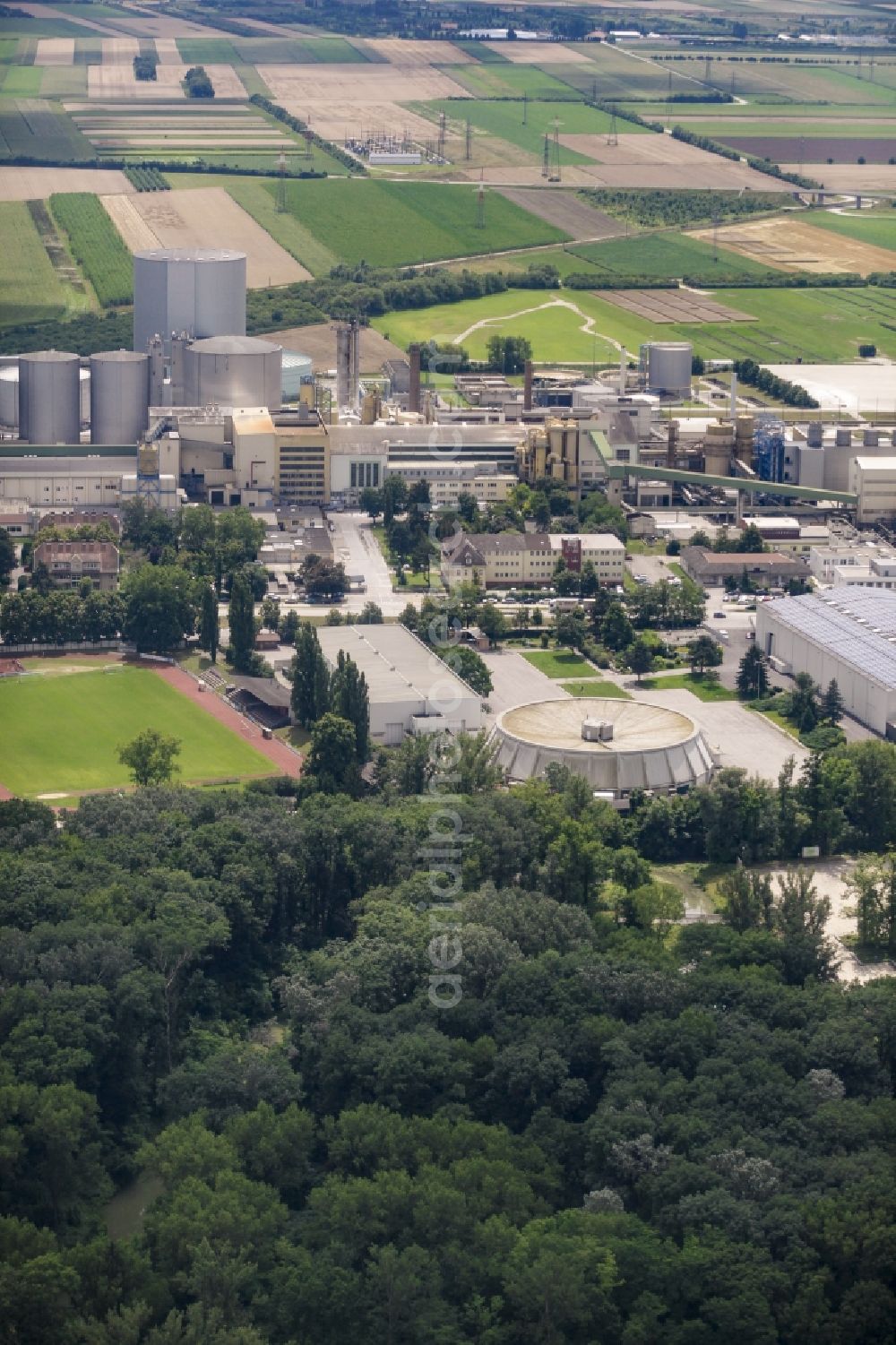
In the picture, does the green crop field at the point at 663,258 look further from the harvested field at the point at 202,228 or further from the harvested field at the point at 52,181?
the harvested field at the point at 52,181

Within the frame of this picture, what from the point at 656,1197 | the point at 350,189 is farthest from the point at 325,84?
the point at 656,1197

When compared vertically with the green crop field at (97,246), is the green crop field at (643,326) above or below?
below

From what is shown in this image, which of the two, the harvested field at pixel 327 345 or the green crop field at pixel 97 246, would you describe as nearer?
the harvested field at pixel 327 345

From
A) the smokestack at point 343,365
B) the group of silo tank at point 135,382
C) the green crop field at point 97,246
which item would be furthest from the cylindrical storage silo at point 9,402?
the green crop field at point 97,246

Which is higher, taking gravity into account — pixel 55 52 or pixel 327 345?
pixel 55 52

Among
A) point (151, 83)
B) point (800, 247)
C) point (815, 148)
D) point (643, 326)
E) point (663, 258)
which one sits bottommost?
point (643, 326)

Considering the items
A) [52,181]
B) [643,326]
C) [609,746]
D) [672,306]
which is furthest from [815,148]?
[609,746]

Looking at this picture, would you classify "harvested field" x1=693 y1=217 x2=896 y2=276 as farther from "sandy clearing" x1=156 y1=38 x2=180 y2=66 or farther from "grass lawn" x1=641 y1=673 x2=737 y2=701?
"grass lawn" x1=641 y1=673 x2=737 y2=701

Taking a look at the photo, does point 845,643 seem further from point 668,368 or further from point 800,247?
point 800,247
